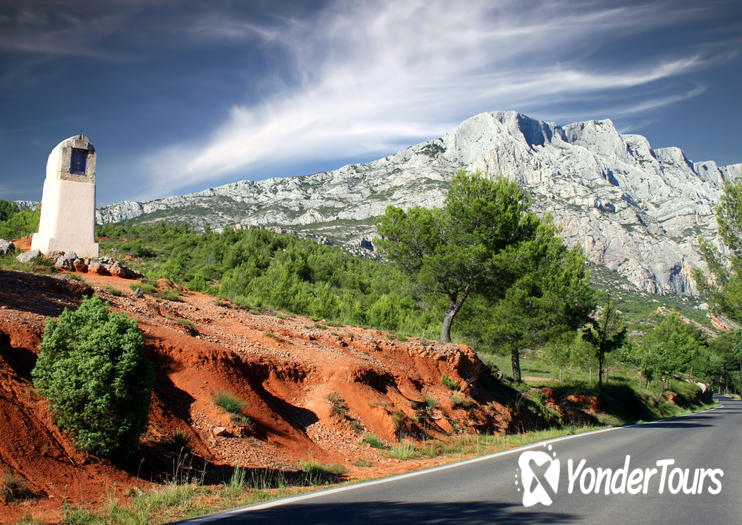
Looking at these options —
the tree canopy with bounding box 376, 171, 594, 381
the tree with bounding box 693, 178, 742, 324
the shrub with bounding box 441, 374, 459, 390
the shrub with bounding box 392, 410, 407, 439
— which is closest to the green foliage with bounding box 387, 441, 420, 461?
the shrub with bounding box 392, 410, 407, 439

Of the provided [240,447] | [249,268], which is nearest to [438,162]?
[249,268]

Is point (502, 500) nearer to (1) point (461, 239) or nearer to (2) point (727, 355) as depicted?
(1) point (461, 239)

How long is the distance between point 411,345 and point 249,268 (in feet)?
113

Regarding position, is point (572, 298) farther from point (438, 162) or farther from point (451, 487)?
point (438, 162)

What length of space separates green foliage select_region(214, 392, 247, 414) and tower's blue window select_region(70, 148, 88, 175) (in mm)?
14037

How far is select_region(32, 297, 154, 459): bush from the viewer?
6555mm

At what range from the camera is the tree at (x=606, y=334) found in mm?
30859

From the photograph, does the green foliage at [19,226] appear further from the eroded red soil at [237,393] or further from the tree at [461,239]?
the tree at [461,239]

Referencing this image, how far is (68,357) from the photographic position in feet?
22.7

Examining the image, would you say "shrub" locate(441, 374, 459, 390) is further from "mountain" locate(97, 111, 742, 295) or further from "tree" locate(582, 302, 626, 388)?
"mountain" locate(97, 111, 742, 295)

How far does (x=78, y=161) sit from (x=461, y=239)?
16130 millimetres

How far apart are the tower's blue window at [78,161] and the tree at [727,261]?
2849cm

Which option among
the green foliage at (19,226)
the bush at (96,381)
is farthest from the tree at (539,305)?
the green foliage at (19,226)

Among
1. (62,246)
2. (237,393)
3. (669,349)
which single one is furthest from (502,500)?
(669,349)
